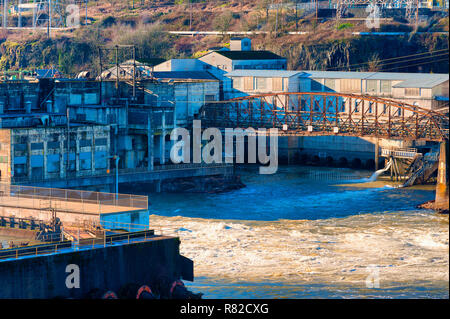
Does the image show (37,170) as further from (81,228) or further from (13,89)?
(81,228)

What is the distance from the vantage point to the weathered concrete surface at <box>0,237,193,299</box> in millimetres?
34031

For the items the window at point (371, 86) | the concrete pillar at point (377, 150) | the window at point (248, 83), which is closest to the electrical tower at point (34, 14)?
the window at point (248, 83)

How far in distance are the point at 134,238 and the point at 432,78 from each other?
4005cm

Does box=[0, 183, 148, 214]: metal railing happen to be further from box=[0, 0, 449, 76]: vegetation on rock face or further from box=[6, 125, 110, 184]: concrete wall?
box=[0, 0, 449, 76]: vegetation on rock face

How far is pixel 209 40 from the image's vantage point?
121m

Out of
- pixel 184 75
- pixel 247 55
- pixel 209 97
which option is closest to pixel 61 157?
pixel 209 97

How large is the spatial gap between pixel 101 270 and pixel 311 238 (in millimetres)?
14180

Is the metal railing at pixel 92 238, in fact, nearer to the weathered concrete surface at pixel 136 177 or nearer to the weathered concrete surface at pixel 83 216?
the weathered concrete surface at pixel 83 216

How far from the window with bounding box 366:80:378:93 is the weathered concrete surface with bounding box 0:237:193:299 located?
40.6m

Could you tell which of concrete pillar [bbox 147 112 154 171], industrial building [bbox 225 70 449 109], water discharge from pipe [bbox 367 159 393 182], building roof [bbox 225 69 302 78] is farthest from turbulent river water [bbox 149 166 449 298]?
building roof [bbox 225 69 302 78]

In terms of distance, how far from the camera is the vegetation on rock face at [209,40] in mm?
107556

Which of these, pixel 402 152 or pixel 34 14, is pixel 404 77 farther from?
pixel 34 14

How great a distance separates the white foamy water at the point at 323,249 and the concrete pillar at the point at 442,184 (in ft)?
6.13
